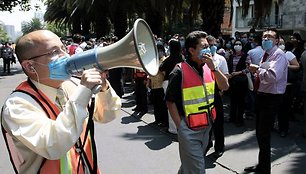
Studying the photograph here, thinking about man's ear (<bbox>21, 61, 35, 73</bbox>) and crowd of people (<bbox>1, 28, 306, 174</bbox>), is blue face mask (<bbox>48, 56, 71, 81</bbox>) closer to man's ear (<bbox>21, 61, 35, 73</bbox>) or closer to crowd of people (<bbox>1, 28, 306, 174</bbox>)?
crowd of people (<bbox>1, 28, 306, 174</bbox>)

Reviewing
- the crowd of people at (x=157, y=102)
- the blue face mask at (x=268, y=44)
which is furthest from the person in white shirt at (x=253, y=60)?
the blue face mask at (x=268, y=44)

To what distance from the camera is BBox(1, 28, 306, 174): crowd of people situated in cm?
169

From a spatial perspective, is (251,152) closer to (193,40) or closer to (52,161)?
(193,40)

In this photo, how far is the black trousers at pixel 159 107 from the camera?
7.41 metres

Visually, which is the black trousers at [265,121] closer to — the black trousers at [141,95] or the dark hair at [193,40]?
the dark hair at [193,40]

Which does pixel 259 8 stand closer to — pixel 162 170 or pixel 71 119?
pixel 162 170

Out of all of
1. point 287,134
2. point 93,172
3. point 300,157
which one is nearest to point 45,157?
point 93,172

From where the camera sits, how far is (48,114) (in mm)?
1824

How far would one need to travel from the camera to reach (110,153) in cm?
564

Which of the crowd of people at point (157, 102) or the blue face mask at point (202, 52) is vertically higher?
the blue face mask at point (202, 52)

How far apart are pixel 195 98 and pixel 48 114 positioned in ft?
6.01

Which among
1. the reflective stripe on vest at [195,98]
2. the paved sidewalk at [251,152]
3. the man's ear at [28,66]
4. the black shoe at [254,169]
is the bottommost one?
the paved sidewalk at [251,152]

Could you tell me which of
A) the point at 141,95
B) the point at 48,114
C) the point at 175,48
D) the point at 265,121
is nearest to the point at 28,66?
the point at 48,114

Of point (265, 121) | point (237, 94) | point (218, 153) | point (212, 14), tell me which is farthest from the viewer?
point (212, 14)
